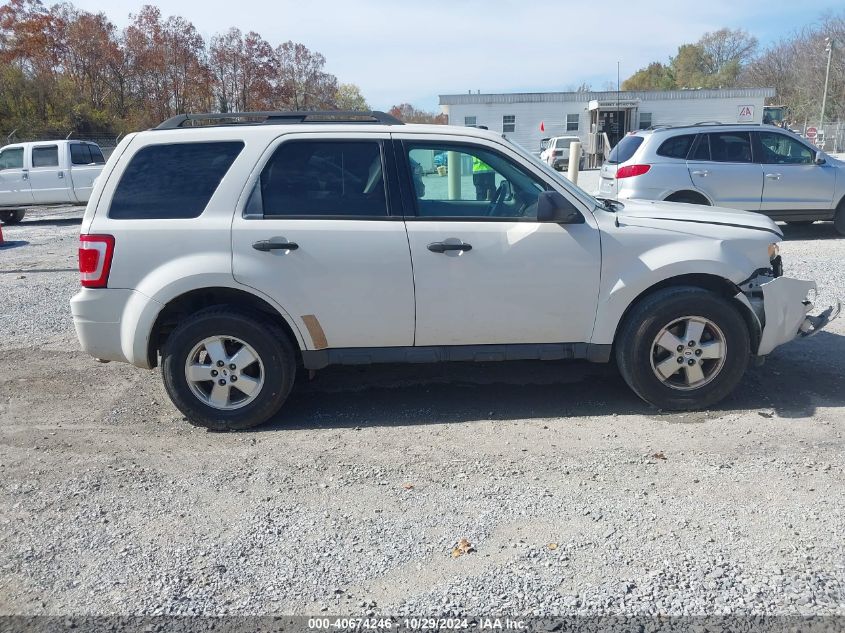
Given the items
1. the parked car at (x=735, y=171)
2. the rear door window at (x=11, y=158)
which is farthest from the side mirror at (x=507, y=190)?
the rear door window at (x=11, y=158)

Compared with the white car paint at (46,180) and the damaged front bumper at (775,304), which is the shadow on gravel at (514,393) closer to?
the damaged front bumper at (775,304)

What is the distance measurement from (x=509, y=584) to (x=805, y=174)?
10.6m

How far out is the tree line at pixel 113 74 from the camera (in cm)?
3800

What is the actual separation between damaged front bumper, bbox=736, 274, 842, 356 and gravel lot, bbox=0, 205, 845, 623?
509mm

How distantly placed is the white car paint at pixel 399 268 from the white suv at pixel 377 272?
0.01 metres

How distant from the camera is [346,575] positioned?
3.16 meters

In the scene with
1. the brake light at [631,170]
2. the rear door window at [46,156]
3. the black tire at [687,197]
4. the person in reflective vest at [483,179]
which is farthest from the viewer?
the rear door window at [46,156]

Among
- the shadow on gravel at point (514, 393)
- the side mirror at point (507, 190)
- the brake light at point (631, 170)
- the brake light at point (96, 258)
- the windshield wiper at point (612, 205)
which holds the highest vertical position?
the brake light at point (631, 170)

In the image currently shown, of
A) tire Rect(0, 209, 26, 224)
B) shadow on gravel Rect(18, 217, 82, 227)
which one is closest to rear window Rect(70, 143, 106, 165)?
shadow on gravel Rect(18, 217, 82, 227)

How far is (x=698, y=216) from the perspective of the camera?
16.5ft

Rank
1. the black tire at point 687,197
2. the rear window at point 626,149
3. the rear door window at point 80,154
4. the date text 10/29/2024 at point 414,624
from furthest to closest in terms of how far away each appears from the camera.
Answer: the rear door window at point 80,154, the rear window at point 626,149, the black tire at point 687,197, the date text 10/29/2024 at point 414,624

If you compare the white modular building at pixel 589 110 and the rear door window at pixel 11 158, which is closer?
the rear door window at pixel 11 158

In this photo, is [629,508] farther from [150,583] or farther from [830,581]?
[150,583]

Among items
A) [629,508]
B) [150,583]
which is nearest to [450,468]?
[629,508]
